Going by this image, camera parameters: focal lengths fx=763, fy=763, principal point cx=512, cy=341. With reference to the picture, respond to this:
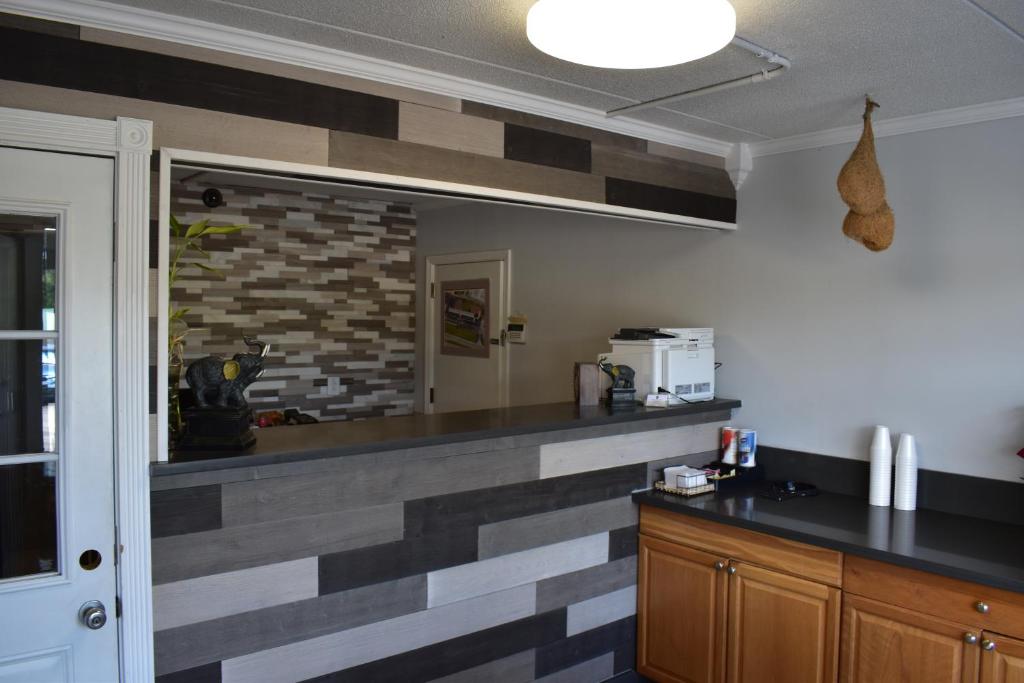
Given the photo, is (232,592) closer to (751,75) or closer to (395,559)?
(395,559)

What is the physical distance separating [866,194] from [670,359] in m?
1.04

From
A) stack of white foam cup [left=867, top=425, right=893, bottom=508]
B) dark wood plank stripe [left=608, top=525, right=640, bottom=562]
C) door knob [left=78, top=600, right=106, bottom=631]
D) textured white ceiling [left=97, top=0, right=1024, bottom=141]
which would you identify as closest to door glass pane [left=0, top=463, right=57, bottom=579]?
door knob [left=78, top=600, right=106, bottom=631]

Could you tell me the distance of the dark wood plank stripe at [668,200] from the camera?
294cm

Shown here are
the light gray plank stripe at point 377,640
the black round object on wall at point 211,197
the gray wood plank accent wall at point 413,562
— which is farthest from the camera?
the black round object on wall at point 211,197

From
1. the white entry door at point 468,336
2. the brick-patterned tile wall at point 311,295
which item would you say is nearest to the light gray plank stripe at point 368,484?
the white entry door at point 468,336

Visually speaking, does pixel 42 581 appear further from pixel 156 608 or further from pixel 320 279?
pixel 320 279

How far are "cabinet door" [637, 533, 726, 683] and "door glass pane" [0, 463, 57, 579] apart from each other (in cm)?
212

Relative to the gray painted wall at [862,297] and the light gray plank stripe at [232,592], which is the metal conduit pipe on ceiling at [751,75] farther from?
the light gray plank stripe at [232,592]

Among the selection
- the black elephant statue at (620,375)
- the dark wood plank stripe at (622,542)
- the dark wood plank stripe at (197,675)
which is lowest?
the dark wood plank stripe at (197,675)

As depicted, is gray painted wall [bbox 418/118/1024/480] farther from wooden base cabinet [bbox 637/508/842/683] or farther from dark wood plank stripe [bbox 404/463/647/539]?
dark wood plank stripe [bbox 404/463/647/539]

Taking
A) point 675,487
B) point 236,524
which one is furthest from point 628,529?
point 236,524

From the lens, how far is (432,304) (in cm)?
512

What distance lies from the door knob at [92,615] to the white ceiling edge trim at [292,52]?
1415mm

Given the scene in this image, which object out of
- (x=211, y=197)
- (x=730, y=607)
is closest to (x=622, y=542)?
(x=730, y=607)
